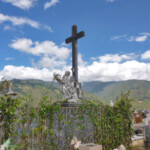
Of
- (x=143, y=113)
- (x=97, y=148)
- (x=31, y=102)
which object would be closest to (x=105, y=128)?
(x=97, y=148)

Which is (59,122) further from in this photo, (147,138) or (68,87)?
(147,138)

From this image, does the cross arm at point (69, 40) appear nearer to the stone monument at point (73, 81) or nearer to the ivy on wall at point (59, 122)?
the stone monument at point (73, 81)

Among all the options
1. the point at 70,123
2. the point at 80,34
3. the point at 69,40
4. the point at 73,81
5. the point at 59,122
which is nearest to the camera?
the point at 59,122

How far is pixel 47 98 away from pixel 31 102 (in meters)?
0.48

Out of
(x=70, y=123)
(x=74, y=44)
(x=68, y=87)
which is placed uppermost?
(x=74, y=44)

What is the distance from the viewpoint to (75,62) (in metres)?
10.1

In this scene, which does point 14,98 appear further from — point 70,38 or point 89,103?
point 70,38

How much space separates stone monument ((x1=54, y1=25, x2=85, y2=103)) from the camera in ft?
25.7

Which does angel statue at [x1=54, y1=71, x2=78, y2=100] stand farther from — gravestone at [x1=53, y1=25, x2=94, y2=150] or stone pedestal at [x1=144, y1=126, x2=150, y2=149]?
stone pedestal at [x1=144, y1=126, x2=150, y2=149]

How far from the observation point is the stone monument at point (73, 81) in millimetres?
7837

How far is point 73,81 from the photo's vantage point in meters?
8.48

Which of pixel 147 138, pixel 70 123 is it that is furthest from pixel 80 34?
pixel 147 138

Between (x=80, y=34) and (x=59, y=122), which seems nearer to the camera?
(x=59, y=122)

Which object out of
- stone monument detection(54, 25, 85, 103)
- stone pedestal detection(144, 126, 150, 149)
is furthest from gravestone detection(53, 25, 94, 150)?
stone pedestal detection(144, 126, 150, 149)
